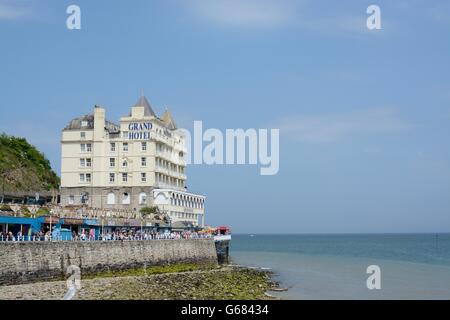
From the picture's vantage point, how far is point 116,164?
72375mm

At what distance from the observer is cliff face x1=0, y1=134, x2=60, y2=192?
7919 centimetres

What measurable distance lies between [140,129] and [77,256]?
3210cm

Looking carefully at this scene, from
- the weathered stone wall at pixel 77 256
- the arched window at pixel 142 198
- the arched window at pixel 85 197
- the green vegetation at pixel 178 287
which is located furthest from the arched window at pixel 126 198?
the green vegetation at pixel 178 287

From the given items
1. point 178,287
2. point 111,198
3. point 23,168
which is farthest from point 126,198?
point 178,287

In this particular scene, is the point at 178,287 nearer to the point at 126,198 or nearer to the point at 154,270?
the point at 154,270

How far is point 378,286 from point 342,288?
3457 mm

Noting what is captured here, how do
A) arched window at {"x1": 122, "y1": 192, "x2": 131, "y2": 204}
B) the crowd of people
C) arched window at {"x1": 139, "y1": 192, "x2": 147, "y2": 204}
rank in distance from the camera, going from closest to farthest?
the crowd of people, arched window at {"x1": 139, "y1": 192, "x2": 147, "y2": 204}, arched window at {"x1": 122, "y1": 192, "x2": 131, "y2": 204}

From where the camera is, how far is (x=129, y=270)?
46812 mm

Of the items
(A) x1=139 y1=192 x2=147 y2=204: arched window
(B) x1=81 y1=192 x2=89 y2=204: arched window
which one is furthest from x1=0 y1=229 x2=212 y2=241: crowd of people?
(B) x1=81 y1=192 x2=89 y2=204: arched window

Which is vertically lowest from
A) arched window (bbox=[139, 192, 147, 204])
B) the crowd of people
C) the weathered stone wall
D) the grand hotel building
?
the weathered stone wall

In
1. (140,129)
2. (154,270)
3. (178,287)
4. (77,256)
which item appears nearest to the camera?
(77,256)

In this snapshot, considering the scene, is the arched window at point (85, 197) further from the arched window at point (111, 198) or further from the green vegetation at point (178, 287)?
the green vegetation at point (178, 287)

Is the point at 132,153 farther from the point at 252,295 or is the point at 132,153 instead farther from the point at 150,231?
the point at 252,295

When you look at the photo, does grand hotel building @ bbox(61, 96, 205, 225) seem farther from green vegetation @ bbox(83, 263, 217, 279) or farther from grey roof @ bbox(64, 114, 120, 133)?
green vegetation @ bbox(83, 263, 217, 279)
